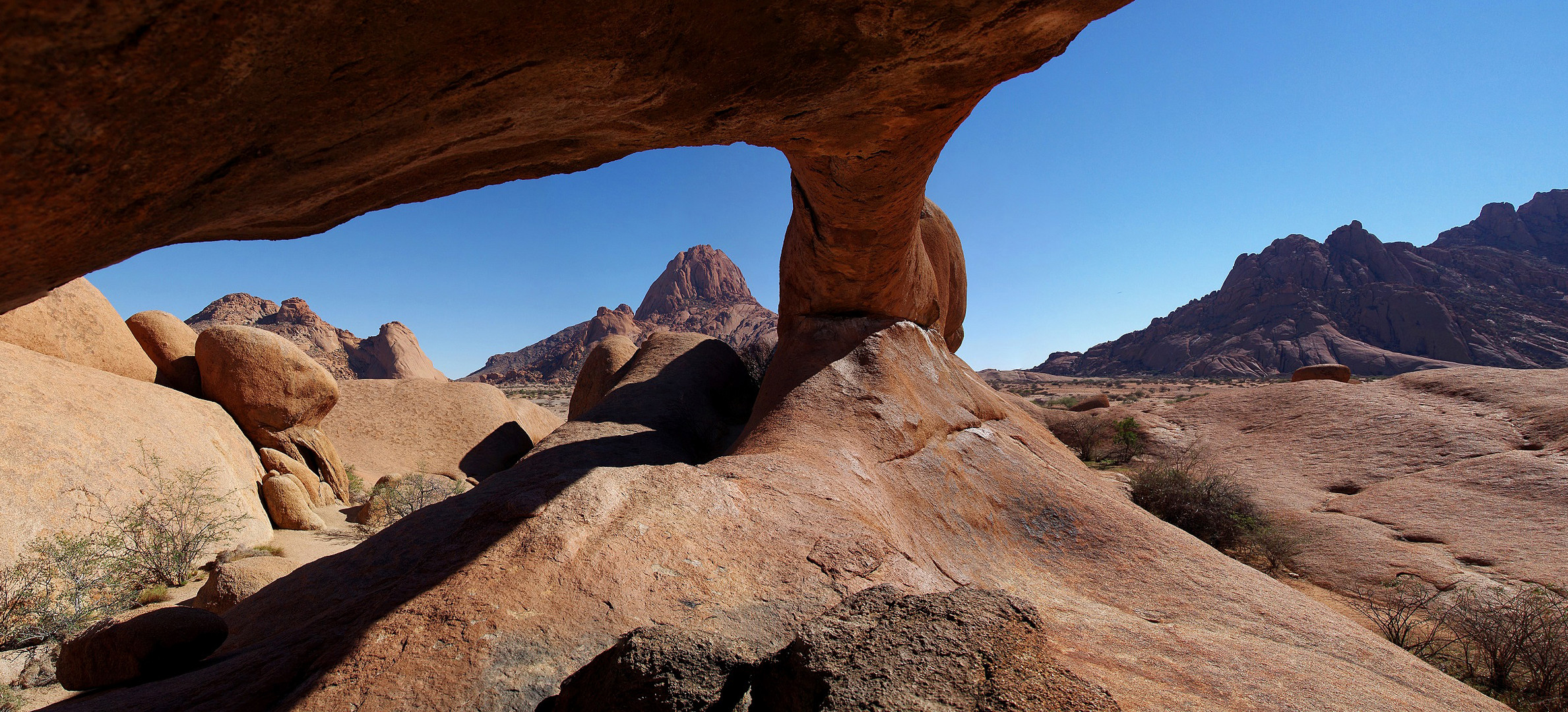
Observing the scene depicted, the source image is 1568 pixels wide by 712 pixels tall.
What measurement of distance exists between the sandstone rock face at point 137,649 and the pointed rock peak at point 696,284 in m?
98.4

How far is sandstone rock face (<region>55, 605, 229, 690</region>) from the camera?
280cm

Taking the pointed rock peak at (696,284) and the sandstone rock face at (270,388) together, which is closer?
the sandstone rock face at (270,388)

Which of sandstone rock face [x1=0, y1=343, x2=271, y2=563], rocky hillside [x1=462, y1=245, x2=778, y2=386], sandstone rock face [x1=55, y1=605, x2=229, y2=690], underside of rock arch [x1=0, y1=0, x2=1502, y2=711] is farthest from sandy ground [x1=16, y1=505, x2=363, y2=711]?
rocky hillside [x1=462, y1=245, x2=778, y2=386]

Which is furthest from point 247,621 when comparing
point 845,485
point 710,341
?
point 710,341

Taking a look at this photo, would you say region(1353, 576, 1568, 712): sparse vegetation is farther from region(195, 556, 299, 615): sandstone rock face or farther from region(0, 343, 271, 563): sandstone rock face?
region(0, 343, 271, 563): sandstone rock face

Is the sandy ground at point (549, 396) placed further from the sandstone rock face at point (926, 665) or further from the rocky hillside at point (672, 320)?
the sandstone rock face at point (926, 665)

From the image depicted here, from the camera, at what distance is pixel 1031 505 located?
5.12m

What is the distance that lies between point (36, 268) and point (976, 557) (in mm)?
4838

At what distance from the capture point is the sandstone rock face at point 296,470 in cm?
889

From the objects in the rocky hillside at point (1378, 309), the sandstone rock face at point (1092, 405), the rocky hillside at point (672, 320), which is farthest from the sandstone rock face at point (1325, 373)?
the rocky hillside at point (672, 320)

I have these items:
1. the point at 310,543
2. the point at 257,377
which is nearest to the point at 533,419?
the point at 257,377

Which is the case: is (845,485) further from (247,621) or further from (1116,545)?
(247,621)

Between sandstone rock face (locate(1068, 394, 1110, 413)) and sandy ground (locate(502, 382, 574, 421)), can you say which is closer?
sandstone rock face (locate(1068, 394, 1110, 413))

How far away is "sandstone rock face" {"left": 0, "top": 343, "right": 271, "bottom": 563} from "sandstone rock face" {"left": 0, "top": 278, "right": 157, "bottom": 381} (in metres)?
0.48
